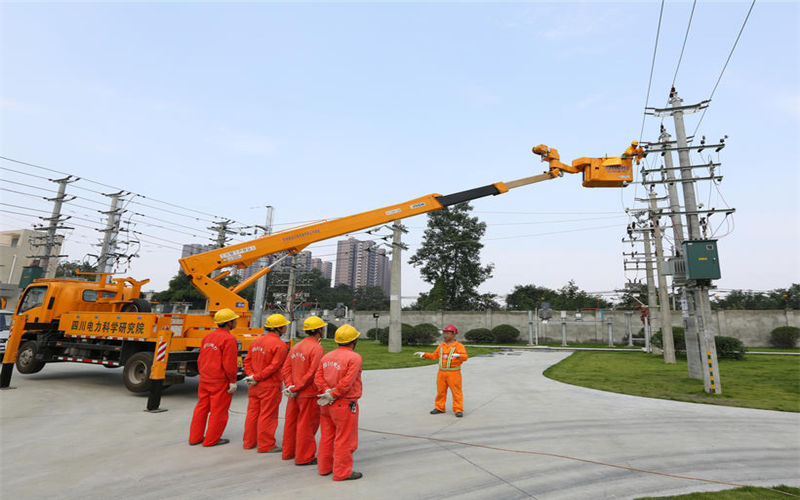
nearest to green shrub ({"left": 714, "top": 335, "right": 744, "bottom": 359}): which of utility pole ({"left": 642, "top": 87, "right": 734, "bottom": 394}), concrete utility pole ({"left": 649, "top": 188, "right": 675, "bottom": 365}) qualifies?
concrete utility pole ({"left": 649, "top": 188, "right": 675, "bottom": 365})

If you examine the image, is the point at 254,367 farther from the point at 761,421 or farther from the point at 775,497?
the point at 761,421

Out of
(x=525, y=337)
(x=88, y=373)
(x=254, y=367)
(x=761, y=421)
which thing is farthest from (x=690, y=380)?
(x=525, y=337)

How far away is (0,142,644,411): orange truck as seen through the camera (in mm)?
8742

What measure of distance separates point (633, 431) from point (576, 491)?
10.1ft

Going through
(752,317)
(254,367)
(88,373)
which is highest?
(752,317)

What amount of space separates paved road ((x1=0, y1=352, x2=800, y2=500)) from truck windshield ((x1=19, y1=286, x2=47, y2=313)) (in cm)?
295

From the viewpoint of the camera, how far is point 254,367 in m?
5.38

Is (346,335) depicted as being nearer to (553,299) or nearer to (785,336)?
(785,336)

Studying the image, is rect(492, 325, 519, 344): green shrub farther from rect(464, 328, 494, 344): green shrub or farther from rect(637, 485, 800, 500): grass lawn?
rect(637, 485, 800, 500): grass lawn

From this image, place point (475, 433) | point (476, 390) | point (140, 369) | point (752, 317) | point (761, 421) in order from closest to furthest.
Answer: point (475, 433) < point (761, 421) < point (140, 369) < point (476, 390) < point (752, 317)

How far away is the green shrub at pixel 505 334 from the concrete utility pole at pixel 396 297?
14.1 meters

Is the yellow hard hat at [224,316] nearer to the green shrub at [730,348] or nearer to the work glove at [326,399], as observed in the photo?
the work glove at [326,399]

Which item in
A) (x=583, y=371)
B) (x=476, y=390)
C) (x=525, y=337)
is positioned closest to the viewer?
(x=476, y=390)

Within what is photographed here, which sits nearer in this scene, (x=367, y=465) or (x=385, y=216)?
(x=367, y=465)
